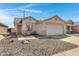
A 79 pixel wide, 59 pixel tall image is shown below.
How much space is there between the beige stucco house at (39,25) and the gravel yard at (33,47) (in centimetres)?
16

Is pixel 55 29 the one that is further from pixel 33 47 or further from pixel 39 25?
pixel 33 47

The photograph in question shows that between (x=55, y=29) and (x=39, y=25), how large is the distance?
29 cm

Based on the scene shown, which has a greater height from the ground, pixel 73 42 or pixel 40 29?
pixel 40 29

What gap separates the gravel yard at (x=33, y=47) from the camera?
4.09m

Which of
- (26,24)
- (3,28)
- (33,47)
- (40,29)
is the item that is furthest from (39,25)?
(3,28)

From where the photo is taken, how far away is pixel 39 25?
13.6 feet

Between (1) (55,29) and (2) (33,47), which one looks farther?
(1) (55,29)

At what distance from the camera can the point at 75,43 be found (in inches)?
163

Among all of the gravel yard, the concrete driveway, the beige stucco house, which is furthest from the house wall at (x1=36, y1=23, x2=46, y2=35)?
the concrete driveway

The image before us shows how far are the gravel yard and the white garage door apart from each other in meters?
0.15

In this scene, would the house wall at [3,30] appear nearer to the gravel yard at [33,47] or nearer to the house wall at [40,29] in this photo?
the gravel yard at [33,47]

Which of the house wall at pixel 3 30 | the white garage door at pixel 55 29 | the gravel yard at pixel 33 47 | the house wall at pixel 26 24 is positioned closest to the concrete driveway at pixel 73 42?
the gravel yard at pixel 33 47

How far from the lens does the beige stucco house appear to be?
13.5ft

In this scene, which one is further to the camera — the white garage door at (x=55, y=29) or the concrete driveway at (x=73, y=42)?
the white garage door at (x=55, y=29)
